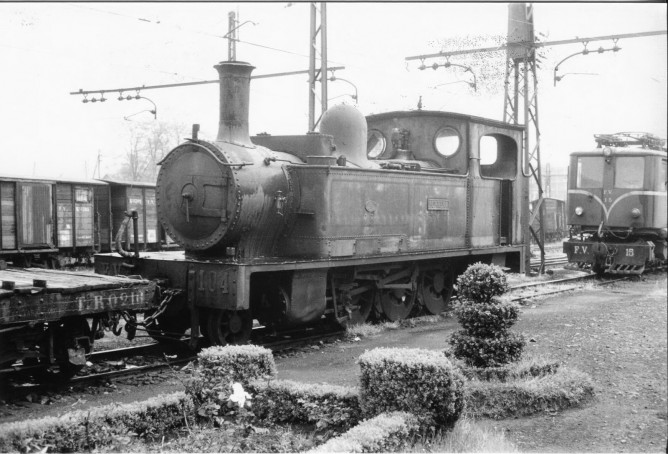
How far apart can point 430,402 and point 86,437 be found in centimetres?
251

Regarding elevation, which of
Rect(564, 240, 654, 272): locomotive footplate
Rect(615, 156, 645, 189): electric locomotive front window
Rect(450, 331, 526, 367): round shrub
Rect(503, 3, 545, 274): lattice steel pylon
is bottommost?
Rect(450, 331, 526, 367): round shrub

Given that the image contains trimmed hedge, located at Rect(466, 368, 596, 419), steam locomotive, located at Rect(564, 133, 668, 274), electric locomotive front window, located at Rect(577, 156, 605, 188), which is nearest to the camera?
trimmed hedge, located at Rect(466, 368, 596, 419)

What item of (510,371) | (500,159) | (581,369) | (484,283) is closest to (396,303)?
(500,159)

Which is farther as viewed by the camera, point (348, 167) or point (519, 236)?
point (519, 236)

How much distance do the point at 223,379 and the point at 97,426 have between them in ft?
3.89

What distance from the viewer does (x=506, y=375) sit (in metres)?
6.64

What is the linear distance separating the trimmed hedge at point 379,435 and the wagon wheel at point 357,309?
4.73 meters

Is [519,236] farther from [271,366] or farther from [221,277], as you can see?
[271,366]

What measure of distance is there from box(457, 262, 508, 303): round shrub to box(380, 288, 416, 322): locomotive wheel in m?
3.77

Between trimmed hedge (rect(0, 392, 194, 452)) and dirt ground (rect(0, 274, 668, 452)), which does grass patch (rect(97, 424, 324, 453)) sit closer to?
trimmed hedge (rect(0, 392, 194, 452))

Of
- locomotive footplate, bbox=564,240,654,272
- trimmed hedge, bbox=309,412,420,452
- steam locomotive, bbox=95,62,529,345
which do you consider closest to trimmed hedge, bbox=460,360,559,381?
trimmed hedge, bbox=309,412,420,452

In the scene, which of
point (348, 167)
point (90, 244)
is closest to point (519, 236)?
point (348, 167)

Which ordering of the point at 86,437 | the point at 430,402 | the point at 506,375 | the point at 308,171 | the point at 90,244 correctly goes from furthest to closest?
the point at 90,244 → the point at 308,171 → the point at 506,375 → the point at 430,402 → the point at 86,437

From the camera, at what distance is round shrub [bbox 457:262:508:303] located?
698 cm
